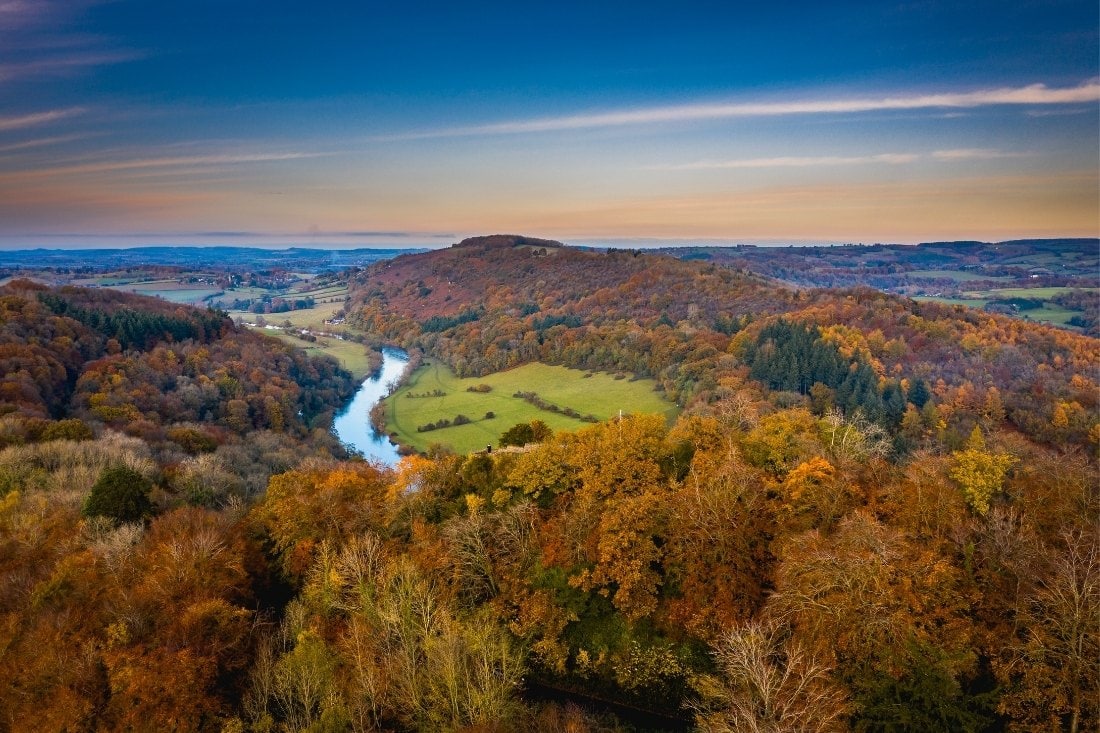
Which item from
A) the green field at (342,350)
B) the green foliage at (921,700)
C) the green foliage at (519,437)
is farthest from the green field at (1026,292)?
the green foliage at (921,700)

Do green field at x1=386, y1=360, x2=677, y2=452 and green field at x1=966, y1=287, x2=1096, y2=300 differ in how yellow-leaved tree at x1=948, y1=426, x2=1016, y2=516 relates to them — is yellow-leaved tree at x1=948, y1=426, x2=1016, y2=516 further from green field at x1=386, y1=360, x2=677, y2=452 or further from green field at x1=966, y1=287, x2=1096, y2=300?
green field at x1=966, y1=287, x2=1096, y2=300

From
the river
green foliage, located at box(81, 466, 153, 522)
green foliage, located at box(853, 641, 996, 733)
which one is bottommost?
the river

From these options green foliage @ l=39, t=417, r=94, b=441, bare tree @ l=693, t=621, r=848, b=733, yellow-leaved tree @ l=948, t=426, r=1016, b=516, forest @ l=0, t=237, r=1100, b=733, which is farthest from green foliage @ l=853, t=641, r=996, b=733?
green foliage @ l=39, t=417, r=94, b=441

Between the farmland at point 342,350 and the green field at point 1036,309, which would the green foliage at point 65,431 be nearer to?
the farmland at point 342,350

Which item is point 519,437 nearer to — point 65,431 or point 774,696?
point 774,696

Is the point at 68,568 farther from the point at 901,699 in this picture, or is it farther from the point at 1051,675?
the point at 1051,675

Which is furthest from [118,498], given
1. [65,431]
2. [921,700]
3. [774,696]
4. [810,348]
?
[810,348]
